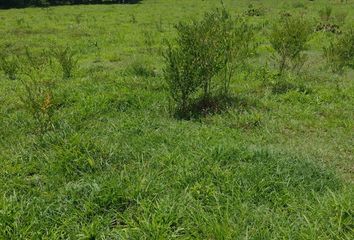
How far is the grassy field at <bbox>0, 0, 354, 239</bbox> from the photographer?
15.5 feet

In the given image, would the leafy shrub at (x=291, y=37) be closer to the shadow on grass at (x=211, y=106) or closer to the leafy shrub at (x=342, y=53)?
the leafy shrub at (x=342, y=53)

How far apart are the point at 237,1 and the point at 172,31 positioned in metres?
17.5

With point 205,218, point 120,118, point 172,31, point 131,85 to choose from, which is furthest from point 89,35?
point 205,218

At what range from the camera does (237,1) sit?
35.9 meters

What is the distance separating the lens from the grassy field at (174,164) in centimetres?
471

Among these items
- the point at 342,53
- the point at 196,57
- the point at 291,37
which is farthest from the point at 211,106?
the point at 342,53

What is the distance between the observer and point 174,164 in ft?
20.2

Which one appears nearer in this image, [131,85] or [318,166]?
[318,166]

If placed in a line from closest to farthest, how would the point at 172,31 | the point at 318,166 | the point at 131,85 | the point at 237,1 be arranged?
the point at 318,166 → the point at 131,85 → the point at 172,31 → the point at 237,1

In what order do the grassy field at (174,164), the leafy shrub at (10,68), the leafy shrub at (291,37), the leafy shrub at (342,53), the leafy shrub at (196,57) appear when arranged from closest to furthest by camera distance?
1. the grassy field at (174,164)
2. the leafy shrub at (196,57)
3. the leafy shrub at (291,37)
4. the leafy shrub at (342,53)
5. the leafy shrub at (10,68)

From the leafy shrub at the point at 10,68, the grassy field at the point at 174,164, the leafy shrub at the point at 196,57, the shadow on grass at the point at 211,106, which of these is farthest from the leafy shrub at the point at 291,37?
the leafy shrub at the point at 10,68

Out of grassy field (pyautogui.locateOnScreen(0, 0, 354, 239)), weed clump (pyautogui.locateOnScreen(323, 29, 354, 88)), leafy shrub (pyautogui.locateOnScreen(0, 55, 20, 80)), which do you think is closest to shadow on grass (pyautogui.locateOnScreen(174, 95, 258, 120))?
grassy field (pyautogui.locateOnScreen(0, 0, 354, 239))

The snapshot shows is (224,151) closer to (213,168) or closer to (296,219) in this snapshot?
(213,168)

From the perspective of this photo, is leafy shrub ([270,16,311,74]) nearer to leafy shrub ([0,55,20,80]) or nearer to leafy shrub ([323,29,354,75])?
leafy shrub ([323,29,354,75])
